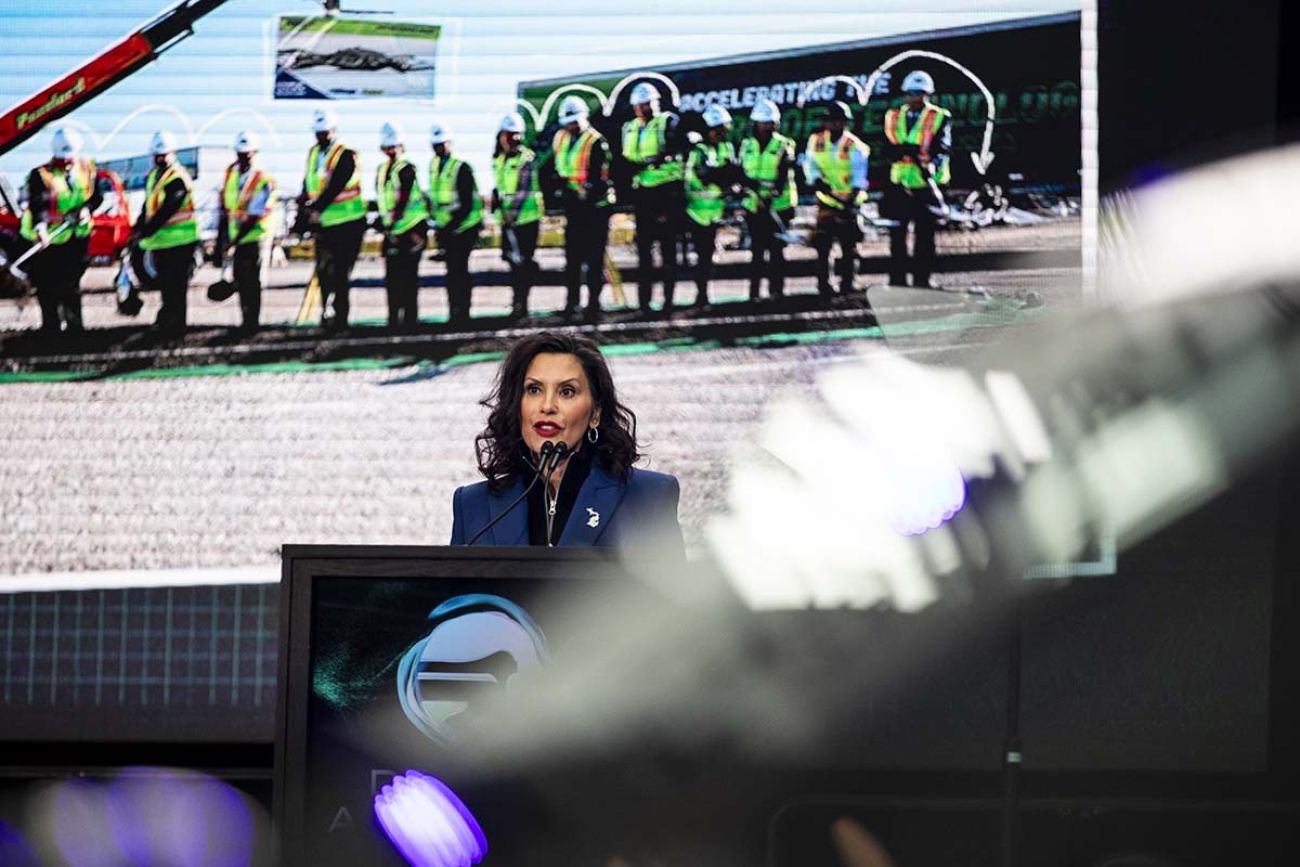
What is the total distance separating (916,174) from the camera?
3.64 metres

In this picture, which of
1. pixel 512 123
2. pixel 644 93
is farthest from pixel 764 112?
pixel 512 123

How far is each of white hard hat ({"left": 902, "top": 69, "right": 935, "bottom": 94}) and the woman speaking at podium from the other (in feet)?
5.01

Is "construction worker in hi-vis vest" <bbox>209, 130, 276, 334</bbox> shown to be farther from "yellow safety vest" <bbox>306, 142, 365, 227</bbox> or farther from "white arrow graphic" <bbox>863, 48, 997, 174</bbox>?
"white arrow graphic" <bbox>863, 48, 997, 174</bbox>

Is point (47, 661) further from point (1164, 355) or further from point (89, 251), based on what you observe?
point (1164, 355)

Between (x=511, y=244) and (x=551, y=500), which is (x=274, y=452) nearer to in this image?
(x=511, y=244)

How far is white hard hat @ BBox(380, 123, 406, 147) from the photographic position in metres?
3.62

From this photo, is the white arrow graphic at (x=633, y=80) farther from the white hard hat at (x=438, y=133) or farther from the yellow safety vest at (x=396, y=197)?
the yellow safety vest at (x=396, y=197)

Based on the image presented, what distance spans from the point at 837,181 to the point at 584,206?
71cm

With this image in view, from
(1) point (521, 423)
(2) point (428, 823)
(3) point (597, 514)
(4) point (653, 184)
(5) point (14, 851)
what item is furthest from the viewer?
(4) point (653, 184)

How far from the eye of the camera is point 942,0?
362 cm

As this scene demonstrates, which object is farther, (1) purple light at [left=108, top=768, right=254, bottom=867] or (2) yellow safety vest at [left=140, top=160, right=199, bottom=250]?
(2) yellow safety vest at [left=140, top=160, right=199, bottom=250]

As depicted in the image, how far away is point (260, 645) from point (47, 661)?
57 cm

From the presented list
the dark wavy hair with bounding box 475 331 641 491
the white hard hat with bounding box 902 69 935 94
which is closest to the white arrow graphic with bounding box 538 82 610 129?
the white hard hat with bounding box 902 69 935 94

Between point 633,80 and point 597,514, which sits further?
point 633,80
